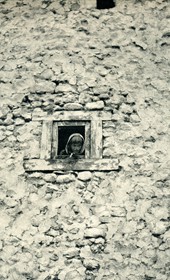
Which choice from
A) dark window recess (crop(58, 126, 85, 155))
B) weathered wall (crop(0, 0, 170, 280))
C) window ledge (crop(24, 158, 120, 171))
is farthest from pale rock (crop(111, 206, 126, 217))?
dark window recess (crop(58, 126, 85, 155))

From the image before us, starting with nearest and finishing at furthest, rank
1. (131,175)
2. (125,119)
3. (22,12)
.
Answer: (131,175)
(125,119)
(22,12)

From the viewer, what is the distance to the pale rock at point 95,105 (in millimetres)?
4254

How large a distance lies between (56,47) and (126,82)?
3.16 feet

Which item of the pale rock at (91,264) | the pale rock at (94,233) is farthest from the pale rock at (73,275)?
the pale rock at (94,233)

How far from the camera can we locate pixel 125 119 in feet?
13.8

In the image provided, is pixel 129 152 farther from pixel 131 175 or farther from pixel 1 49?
pixel 1 49

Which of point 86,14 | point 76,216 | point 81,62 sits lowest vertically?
point 76,216

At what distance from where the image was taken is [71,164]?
4027 mm

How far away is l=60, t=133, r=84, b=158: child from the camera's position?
411cm

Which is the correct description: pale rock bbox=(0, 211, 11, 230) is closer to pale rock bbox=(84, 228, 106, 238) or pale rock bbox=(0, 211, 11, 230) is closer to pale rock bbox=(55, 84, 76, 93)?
pale rock bbox=(84, 228, 106, 238)

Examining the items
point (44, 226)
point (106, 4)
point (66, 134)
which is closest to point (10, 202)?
point (44, 226)

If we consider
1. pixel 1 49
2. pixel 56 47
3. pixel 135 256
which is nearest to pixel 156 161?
pixel 135 256

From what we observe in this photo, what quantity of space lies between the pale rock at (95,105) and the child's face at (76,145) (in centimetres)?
40

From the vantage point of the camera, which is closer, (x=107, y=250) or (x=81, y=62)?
(x=107, y=250)
